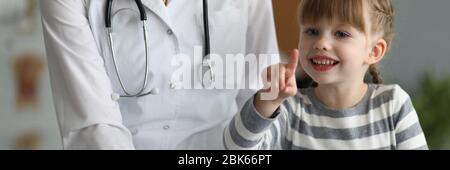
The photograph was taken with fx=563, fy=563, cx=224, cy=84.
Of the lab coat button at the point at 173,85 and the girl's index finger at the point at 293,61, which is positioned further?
the lab coat button at the point at 173,85

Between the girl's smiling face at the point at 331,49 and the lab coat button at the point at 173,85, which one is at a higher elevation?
the girl's smiling face at the point at 331,49

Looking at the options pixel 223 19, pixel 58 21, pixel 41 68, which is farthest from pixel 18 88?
pixel 223 19

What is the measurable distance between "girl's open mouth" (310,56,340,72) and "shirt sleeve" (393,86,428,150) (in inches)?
4.3

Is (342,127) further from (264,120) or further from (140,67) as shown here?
(140,67)

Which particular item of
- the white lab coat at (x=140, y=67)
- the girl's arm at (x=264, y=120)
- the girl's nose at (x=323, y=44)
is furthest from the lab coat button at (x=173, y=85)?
the girl's nose at (x=323, y=44)

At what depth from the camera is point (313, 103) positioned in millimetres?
778

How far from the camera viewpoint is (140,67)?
2.72 feet

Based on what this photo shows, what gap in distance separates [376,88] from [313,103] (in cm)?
9

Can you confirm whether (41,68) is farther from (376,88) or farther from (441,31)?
(441,31)

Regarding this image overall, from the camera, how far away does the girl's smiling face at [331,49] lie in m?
0.73

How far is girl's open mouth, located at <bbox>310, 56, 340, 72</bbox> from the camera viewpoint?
2.39 ft

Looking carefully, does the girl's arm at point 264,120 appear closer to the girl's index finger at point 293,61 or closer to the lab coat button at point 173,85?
the girl's index finger at point 293,61

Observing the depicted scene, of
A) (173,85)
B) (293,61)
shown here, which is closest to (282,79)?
(293,61)

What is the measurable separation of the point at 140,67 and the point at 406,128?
384mm
